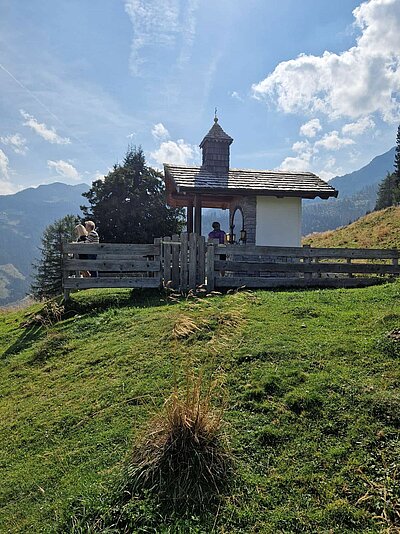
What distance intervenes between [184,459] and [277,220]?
39.7ft

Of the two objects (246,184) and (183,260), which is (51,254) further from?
(183,260)

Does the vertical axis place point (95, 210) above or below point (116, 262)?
above

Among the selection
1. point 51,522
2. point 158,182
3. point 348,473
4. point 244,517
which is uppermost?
point 158,182

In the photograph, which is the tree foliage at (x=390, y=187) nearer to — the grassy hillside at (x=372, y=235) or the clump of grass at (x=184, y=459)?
the grassy hillside at (x=372, y=235)

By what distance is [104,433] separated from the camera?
426cm

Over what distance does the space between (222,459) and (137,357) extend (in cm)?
284

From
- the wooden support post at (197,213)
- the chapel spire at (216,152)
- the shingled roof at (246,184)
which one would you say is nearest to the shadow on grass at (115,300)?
the shingled roof at (246,184)

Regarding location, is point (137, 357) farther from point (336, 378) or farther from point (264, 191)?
point (264, 191)

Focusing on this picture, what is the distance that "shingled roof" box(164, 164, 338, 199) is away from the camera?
13.8 metres

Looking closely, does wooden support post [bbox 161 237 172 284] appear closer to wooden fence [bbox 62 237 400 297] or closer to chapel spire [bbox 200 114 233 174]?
wooden fence [bbox 62 237 400 297]

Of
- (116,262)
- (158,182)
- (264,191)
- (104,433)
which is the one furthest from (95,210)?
(104,433)

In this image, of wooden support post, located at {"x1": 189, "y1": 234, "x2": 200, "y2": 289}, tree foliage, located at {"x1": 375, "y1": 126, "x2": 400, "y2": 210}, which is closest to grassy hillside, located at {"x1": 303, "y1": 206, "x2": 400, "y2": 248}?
wooden support post, located at {"x1": 189, "y1": 234, "x2": 200, "y2": 289}

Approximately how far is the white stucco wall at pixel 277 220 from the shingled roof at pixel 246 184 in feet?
1.74

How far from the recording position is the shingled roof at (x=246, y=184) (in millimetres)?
13844
